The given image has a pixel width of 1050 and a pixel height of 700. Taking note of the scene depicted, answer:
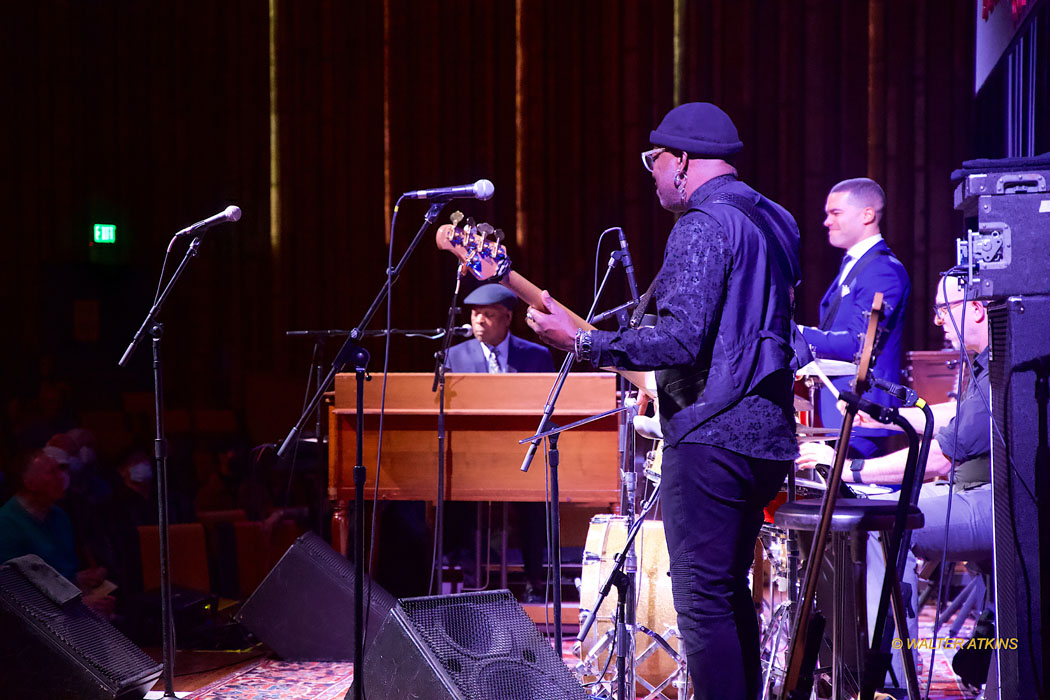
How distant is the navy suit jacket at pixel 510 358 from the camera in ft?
19.1

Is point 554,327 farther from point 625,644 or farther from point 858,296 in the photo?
point 858,296

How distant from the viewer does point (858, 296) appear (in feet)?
14.1

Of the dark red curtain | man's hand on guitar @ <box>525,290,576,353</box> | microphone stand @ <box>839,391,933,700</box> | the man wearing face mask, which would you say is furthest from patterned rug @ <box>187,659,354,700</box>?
the dark red curtain

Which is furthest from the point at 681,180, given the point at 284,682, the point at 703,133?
the point at 284,682

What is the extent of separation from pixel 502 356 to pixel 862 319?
2.29 metres

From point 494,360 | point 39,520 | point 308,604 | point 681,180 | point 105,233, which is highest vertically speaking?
point 105,233

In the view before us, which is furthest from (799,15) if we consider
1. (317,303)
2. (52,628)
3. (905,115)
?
(52,628)

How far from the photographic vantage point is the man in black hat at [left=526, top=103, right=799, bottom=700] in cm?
254

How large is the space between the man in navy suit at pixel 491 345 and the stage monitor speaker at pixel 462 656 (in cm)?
262

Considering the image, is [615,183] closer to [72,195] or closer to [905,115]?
[905,115]

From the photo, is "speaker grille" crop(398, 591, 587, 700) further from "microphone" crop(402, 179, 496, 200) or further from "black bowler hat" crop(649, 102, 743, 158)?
"black bowler hat" crop(649, 102, 743, 158)

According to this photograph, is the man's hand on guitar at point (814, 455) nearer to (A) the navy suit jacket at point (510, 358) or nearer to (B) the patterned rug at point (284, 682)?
(B) the patterned rug at point (284, 682)

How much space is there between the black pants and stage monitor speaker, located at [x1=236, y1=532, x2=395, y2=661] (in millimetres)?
2035

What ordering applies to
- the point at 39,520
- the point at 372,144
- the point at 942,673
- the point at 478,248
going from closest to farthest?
1. the point at 478,248
2. the point at 942,673
3. the point at 39,520
4. the point at 372,144
